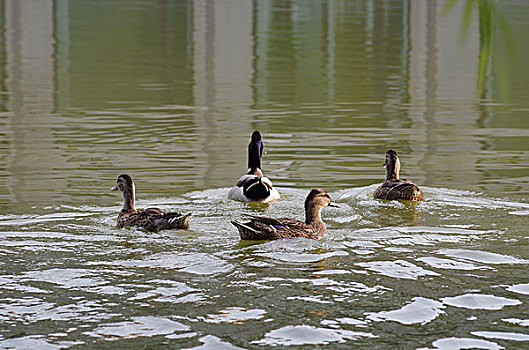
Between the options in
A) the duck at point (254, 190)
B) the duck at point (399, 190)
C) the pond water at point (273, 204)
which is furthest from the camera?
the duck at point (254, 190)

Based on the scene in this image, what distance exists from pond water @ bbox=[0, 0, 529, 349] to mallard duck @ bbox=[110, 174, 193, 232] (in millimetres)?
143

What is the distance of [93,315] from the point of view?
18.1 ft

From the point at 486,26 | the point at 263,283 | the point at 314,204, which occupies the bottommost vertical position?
the point at 263,283

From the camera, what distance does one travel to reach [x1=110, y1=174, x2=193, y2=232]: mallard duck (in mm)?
7875

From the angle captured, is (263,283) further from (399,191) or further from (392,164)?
(392,164)

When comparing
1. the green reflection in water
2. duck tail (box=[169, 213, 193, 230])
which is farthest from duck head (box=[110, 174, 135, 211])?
the green reflection in water

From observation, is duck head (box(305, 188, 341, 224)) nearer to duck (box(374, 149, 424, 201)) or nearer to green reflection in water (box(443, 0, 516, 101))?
duck (box(374, 149, 424, 201))

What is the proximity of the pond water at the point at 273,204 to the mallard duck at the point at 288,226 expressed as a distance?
0.11 m

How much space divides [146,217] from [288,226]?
1250 mm

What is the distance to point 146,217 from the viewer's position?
26.5ft

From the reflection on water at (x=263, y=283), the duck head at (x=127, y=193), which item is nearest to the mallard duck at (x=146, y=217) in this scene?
the duck head at (x=127, y=193)

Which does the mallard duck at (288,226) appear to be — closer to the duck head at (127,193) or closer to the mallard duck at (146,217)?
the mallard duck at (146,217)

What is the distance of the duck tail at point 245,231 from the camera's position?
7520mm

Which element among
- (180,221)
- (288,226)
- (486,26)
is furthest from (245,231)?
(486,26)
